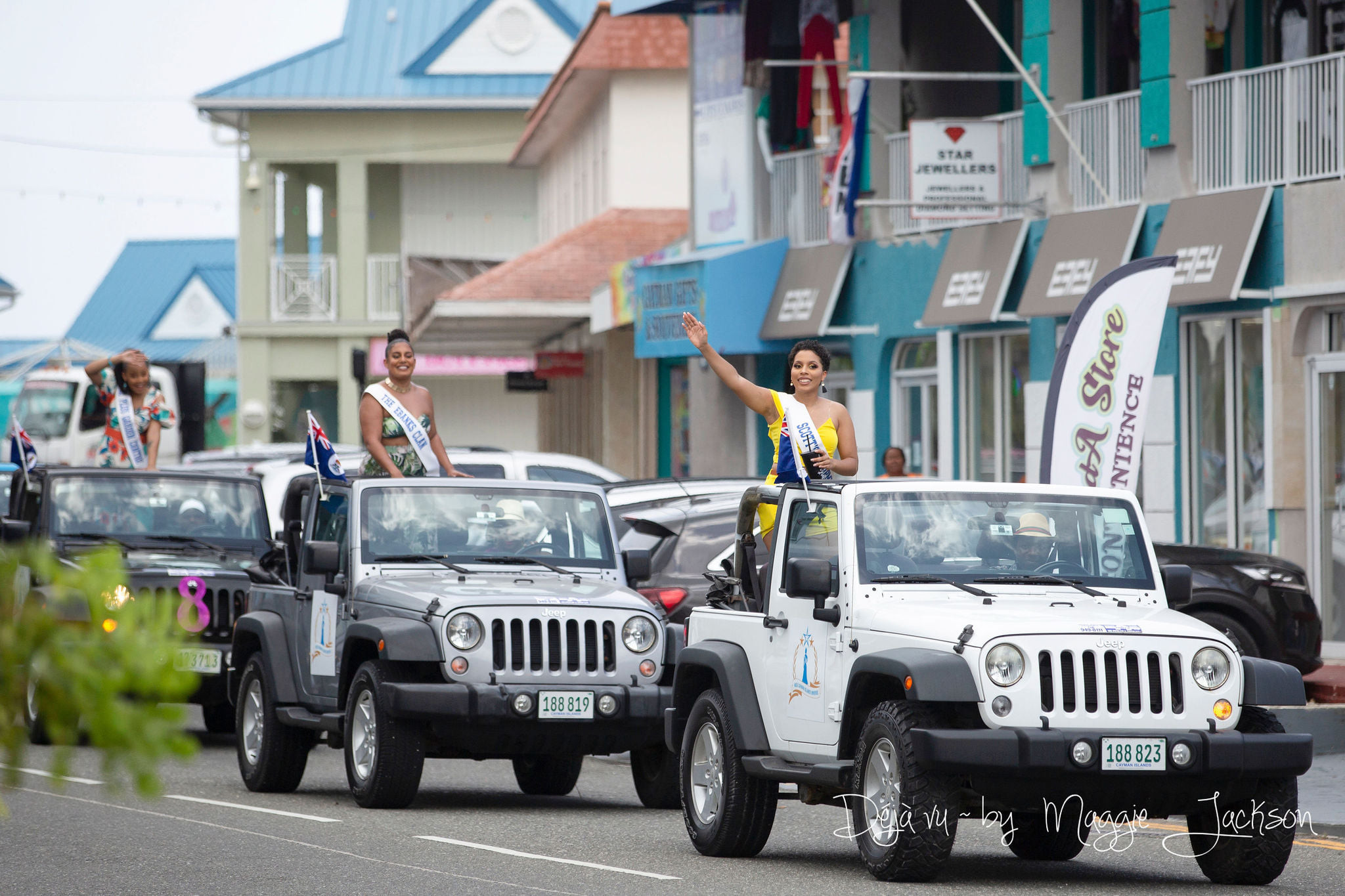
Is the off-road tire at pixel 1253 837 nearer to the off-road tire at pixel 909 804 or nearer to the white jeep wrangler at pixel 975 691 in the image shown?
the white jeep wrangler at pixel 975 691

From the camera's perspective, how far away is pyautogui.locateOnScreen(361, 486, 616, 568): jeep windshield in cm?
1220

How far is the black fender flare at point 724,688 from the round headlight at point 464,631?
1.27m

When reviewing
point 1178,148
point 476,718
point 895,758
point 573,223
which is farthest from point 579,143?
point 895,758

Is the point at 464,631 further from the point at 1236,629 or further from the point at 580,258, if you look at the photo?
the point at 580,258

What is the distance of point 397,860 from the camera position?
31.0ft

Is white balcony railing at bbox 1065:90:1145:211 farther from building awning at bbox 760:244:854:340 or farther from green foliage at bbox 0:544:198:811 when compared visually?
green foliage at bbox 0:544:198:811

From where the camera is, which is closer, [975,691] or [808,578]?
[975,691]

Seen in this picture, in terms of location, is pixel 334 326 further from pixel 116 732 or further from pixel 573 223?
pixel 116 732

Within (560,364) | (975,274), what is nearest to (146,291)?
(560,364)

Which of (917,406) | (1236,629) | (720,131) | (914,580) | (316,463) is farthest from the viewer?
(720,131)

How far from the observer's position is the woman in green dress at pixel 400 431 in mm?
13570

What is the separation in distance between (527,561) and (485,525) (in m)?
0.32

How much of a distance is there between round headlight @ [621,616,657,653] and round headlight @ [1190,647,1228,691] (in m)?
3.74

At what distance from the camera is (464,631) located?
1112cm
